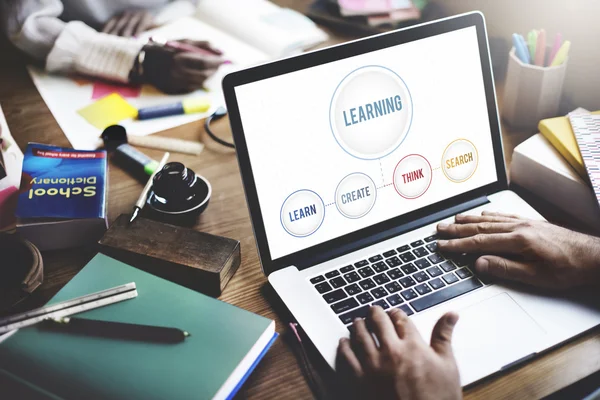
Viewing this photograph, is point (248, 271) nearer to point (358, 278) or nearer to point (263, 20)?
point (358, 278)

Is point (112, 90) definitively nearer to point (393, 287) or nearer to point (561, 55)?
point (393, 287)

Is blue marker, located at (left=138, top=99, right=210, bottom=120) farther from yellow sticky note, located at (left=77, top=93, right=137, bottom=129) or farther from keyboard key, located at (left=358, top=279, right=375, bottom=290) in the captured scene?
keyboard key, located at (left=358, top=279, right=375, bottom=290)

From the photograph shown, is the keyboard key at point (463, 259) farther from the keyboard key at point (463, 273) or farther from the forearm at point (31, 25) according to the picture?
the forearm at point (31, 25)

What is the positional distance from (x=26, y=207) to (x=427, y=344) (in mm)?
607

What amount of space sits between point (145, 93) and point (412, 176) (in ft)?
2.27

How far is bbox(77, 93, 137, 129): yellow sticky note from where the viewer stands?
3.69 ft

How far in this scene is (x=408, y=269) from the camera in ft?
2.52

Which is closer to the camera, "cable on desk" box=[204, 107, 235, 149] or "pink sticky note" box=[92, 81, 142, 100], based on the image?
"cable on desk" box=[204, 107, 235, 149]

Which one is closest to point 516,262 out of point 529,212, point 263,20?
point 529,212

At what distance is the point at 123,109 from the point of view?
1171 mm

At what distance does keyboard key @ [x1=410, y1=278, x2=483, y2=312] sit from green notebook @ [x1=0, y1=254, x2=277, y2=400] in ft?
0.66

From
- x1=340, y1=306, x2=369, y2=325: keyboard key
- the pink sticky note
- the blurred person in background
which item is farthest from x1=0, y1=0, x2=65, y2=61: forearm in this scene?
x1=340, y1=306, x2=369, y2=325: keyboard key

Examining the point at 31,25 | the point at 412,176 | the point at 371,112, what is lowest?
the point at 412,176

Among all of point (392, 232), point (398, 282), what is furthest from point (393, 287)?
point (392, 232)
